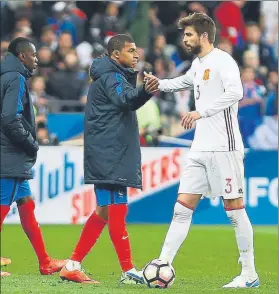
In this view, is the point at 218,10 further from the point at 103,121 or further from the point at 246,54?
the point at 103,121

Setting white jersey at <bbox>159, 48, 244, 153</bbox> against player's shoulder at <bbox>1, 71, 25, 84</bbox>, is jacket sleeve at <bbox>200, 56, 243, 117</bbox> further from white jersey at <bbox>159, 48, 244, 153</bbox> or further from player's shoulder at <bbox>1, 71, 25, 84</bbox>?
player's shoulder at <bbox>1, 71, 25, 84</bbox>

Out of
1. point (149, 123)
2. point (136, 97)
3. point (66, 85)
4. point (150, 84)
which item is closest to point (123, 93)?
point (136, 97)

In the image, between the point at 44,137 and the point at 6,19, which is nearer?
the point at 44,137

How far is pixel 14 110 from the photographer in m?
9.69

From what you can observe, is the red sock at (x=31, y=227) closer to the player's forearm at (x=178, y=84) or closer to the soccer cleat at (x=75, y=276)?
the soccer cleat at (x=75, y=276)

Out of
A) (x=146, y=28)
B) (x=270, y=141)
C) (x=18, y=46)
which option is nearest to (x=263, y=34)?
(x=146, y=28)

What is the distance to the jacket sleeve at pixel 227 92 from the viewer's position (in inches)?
349

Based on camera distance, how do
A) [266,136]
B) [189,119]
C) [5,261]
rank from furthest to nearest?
[266,136] < [5,261] < [189,119]

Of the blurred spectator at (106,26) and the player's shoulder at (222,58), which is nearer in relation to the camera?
the player's shoulder at (222,58)

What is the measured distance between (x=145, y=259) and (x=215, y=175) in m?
2.89

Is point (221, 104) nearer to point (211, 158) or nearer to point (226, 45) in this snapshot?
point (211, 158)

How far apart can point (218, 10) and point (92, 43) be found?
2.78m

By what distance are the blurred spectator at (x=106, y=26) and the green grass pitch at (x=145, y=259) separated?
5.92 meters

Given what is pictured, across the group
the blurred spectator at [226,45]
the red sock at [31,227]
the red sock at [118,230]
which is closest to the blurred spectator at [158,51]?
the blurred spectator at [226,45]
